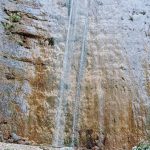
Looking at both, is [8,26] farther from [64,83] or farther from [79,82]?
[79,82]

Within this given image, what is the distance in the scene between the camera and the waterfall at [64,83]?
779 cm

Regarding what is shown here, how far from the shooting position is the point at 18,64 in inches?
323

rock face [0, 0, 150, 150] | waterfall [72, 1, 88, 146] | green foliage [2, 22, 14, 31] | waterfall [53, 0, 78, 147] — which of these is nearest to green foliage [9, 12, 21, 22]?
rock face [0, 0, 150, 150]

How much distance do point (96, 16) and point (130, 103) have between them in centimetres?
236

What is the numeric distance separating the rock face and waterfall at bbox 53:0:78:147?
0.29ft

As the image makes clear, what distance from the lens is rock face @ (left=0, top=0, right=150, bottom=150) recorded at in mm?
7828


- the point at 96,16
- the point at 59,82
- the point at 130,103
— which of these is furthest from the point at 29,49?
the point at 130,103

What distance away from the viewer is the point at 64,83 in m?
8.24

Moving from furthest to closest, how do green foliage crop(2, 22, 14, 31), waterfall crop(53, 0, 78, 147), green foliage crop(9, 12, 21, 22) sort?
green foliage crop(9, 12, 21, 22)
green foliage crop(2, 22, 14, 31)
waterfall crop(53, 0, 78, 147)

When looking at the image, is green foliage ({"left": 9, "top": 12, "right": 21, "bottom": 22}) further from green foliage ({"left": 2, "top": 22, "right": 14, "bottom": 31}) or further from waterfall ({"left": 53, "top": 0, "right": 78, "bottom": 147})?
waterfall ({"left": 53, "top": 0, "right": 78, "bottom": 147})

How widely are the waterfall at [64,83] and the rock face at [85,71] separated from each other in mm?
89

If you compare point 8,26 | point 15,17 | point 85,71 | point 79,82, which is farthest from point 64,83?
point 15,17

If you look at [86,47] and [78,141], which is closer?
[78,141]

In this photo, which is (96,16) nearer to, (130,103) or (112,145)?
(130,103)
